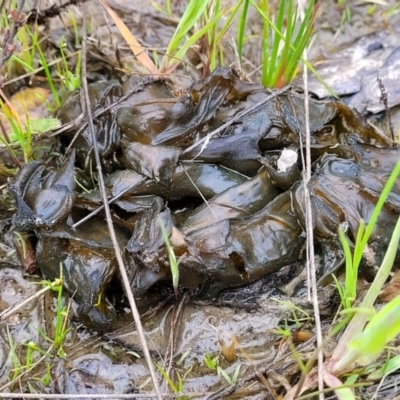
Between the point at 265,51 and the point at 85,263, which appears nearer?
the point at 85,263

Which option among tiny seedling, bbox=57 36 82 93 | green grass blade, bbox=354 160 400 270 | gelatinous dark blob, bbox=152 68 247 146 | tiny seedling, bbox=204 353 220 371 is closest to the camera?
green grass blade, bbox=354 160 400 270

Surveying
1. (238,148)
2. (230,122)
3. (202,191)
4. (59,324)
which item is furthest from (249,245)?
(59,324)

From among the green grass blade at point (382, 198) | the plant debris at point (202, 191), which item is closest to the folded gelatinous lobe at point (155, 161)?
the plant debris at point (202, 191)

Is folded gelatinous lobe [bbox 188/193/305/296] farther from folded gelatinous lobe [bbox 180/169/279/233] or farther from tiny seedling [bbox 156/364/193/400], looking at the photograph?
tiny seedling [bbox 156/364/193/400]

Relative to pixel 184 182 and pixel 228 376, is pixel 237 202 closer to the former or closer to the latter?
pixel 184 182

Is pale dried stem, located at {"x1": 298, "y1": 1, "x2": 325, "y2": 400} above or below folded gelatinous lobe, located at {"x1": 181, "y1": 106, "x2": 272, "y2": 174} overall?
below

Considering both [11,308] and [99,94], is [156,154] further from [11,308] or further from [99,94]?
[11,308]

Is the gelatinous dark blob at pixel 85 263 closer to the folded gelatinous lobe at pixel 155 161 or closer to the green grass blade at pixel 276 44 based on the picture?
the folded gelatinous lobe at pixel 155 161

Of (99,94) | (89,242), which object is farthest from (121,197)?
(99,94)

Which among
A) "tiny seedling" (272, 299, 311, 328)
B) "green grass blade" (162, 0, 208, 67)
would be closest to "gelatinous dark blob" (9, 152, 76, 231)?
"green grass blade" (162, 0, 208, 67)

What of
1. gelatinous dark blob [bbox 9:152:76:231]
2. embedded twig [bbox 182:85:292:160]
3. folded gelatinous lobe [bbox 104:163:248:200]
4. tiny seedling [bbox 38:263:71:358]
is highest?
embedded twig [bbox 182:85:292:160]

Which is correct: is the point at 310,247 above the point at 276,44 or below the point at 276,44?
below
